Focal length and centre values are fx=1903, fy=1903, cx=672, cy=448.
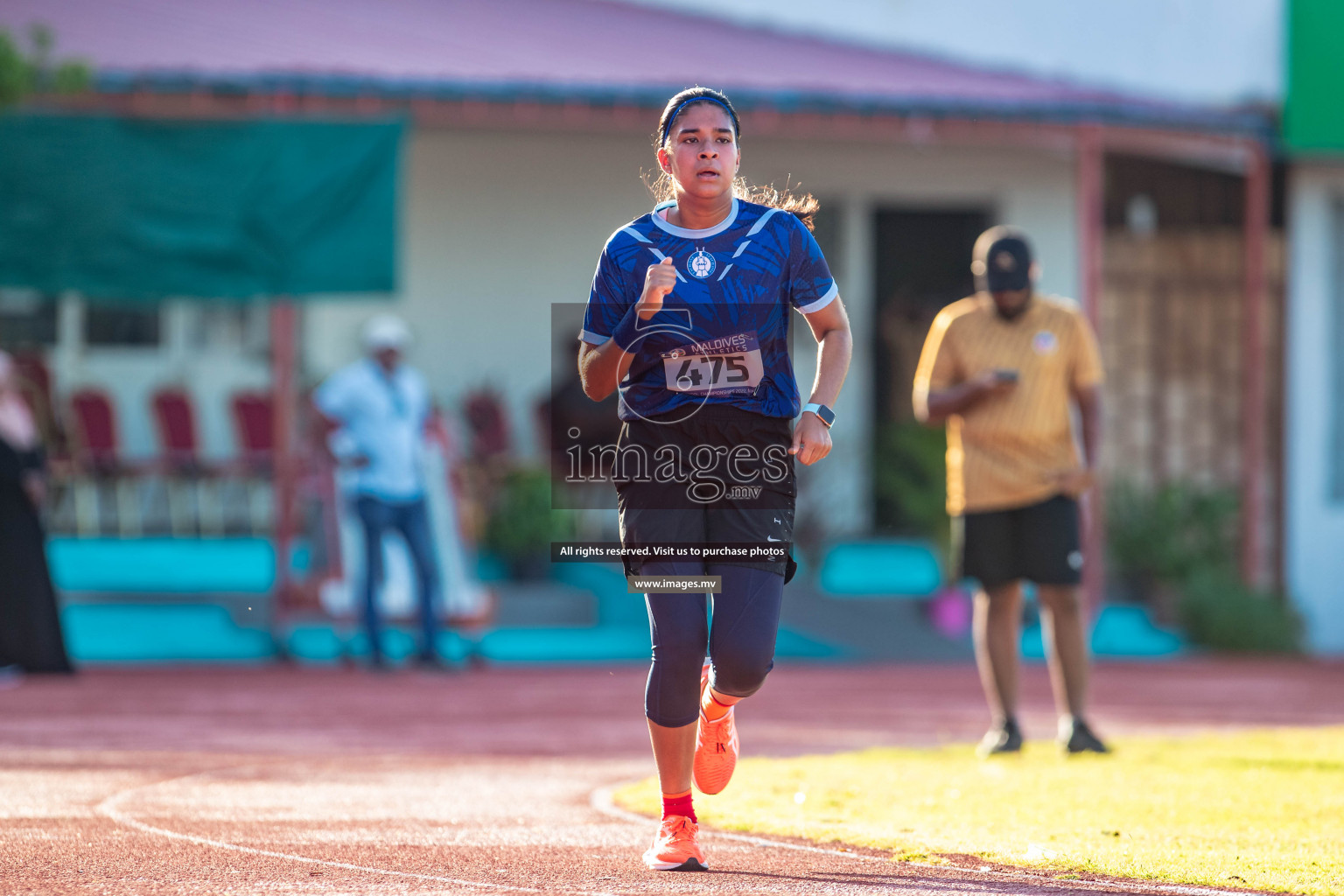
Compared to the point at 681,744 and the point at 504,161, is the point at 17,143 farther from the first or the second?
the point at 681,744

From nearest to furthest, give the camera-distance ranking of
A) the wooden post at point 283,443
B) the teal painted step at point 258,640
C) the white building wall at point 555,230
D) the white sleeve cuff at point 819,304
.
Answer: the white sleeve cuff at point 819,304, the wooden post at point 283,443, the teal painted step at point 258,640, the white building wall at point 555,230

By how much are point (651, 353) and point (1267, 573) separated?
36.7 feet

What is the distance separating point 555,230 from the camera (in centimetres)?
1482

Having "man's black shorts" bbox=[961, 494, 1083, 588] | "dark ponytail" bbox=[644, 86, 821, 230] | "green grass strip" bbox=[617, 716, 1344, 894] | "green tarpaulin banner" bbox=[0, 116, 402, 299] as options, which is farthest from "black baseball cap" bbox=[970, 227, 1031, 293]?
"green tarpaulin banner" bbox=[0, 116, 402, 299]

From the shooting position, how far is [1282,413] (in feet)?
48.4

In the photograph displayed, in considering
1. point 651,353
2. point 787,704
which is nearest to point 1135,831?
point 651,353

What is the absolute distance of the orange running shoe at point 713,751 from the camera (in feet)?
16.6

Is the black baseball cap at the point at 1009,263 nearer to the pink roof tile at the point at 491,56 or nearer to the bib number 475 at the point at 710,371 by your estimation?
the bib number 475 at the point at 710,371

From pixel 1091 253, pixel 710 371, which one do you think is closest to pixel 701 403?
Answer: pixel 710 371

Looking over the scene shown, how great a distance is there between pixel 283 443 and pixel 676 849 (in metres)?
7.50

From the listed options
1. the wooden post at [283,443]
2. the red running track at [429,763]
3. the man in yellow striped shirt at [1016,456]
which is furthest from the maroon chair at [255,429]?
the man in yellow striped shirt at [1016,456]

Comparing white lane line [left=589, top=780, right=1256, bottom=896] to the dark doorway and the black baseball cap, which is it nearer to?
the black baseball cap

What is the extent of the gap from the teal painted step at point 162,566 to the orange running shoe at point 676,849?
818 cm

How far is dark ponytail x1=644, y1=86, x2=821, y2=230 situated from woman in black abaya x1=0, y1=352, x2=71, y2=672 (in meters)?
6.11
